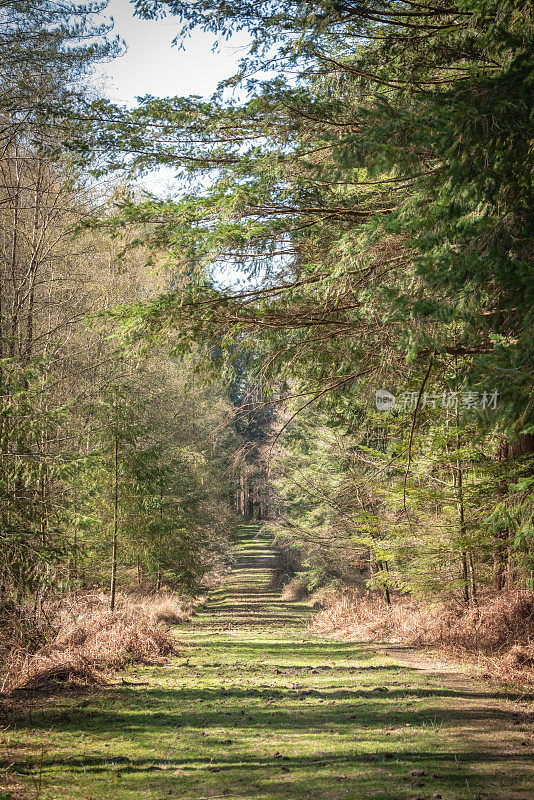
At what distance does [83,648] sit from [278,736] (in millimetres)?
4455

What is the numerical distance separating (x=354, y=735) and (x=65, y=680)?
14.7 feet

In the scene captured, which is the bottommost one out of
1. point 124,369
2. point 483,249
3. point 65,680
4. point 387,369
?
point 65,680

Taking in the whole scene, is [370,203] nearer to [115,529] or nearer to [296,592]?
[115,529]

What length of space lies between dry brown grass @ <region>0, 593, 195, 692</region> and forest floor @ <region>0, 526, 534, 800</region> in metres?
0.43

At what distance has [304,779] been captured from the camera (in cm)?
531

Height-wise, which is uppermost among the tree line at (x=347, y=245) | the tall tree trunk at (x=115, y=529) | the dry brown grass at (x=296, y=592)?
the tree line at (x=347, y=245)

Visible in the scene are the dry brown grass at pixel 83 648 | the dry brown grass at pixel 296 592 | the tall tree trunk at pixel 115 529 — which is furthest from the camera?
the dry brown grass at pixel 296 592

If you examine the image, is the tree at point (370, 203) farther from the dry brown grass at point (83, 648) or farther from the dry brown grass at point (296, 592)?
the dry brown grass at point (296, 592)

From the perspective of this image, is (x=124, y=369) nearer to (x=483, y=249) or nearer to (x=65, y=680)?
(x=65, y=680)

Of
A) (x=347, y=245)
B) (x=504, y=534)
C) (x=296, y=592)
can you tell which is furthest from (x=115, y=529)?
(x=296, y=592)

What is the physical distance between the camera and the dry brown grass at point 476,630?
8.96 m

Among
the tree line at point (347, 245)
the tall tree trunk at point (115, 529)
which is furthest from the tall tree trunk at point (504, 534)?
the tall tree trunk at point (115, 529)

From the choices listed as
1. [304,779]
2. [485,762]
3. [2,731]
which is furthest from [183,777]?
[485,762]

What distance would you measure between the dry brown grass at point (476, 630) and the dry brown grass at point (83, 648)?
18.2 ft
